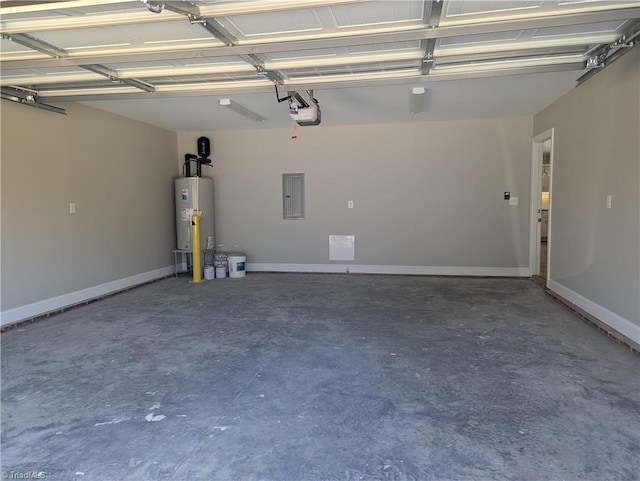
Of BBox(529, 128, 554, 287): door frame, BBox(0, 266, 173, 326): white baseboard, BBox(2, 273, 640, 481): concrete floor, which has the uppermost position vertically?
BBox(529, 128, 554, 287): door frame

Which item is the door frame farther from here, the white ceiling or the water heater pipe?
the water heater pipe

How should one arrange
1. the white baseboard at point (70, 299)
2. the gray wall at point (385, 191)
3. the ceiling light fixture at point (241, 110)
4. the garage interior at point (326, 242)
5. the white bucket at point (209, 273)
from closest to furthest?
the garage interior at point (326, 242) < the white baseboard at point (70, 299) < the ceiling light fixture at point (241, 110) < the gray wall at point (385, 191) < the white bucket at point (209, 273)

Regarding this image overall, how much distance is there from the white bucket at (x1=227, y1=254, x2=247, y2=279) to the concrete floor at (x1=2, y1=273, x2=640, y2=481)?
2177mm

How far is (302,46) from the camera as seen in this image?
295 cm

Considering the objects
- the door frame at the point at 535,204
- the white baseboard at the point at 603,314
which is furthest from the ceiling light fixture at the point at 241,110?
the white baseboard at the point at 603,314

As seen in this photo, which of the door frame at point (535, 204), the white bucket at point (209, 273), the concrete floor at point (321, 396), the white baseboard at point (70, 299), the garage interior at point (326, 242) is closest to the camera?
the concrete floor at point (321, 396)

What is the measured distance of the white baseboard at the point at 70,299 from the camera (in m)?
4.15

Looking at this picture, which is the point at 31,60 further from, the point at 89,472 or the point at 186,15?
the point at 89,472

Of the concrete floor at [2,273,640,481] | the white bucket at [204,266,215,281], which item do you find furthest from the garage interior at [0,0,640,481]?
the white bucket at [204,266,215,281]

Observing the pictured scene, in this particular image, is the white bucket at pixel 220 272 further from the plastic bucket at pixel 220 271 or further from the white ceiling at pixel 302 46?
the white ceiling at pixel 302 46

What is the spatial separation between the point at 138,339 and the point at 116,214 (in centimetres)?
268

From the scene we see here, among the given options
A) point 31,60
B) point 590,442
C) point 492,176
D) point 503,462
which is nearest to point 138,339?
point 31,60

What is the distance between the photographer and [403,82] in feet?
12.7

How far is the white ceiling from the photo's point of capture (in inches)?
100
